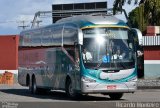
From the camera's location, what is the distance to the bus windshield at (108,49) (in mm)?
22938

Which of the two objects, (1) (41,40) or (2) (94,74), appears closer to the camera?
(2) (94,74)

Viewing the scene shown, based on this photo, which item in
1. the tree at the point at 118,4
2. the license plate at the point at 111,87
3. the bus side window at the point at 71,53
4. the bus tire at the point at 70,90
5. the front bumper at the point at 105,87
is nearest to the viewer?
the front bumper at the point at 105,87

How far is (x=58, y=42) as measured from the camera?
25672 millimetres

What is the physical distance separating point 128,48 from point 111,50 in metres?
0.86

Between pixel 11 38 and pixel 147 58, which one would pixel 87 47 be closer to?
pixel 147 58

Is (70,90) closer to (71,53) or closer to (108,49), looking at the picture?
(71,53)

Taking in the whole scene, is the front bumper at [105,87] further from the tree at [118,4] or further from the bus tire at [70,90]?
the tree at [118,4]

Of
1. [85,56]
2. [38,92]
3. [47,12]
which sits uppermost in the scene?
[47,12]

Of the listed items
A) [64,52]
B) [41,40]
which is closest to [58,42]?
[64,52]

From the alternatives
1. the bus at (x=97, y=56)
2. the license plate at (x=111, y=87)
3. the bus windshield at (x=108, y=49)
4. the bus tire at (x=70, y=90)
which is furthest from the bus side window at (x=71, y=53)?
the license plate at (x=111, y=87)

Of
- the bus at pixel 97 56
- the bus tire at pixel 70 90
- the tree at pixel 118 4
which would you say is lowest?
the bus tire at pixel 70 90

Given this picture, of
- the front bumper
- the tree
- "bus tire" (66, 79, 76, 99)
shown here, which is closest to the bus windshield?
the front bumper

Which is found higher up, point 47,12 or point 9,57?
point 47,12

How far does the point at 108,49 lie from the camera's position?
23.1 m
